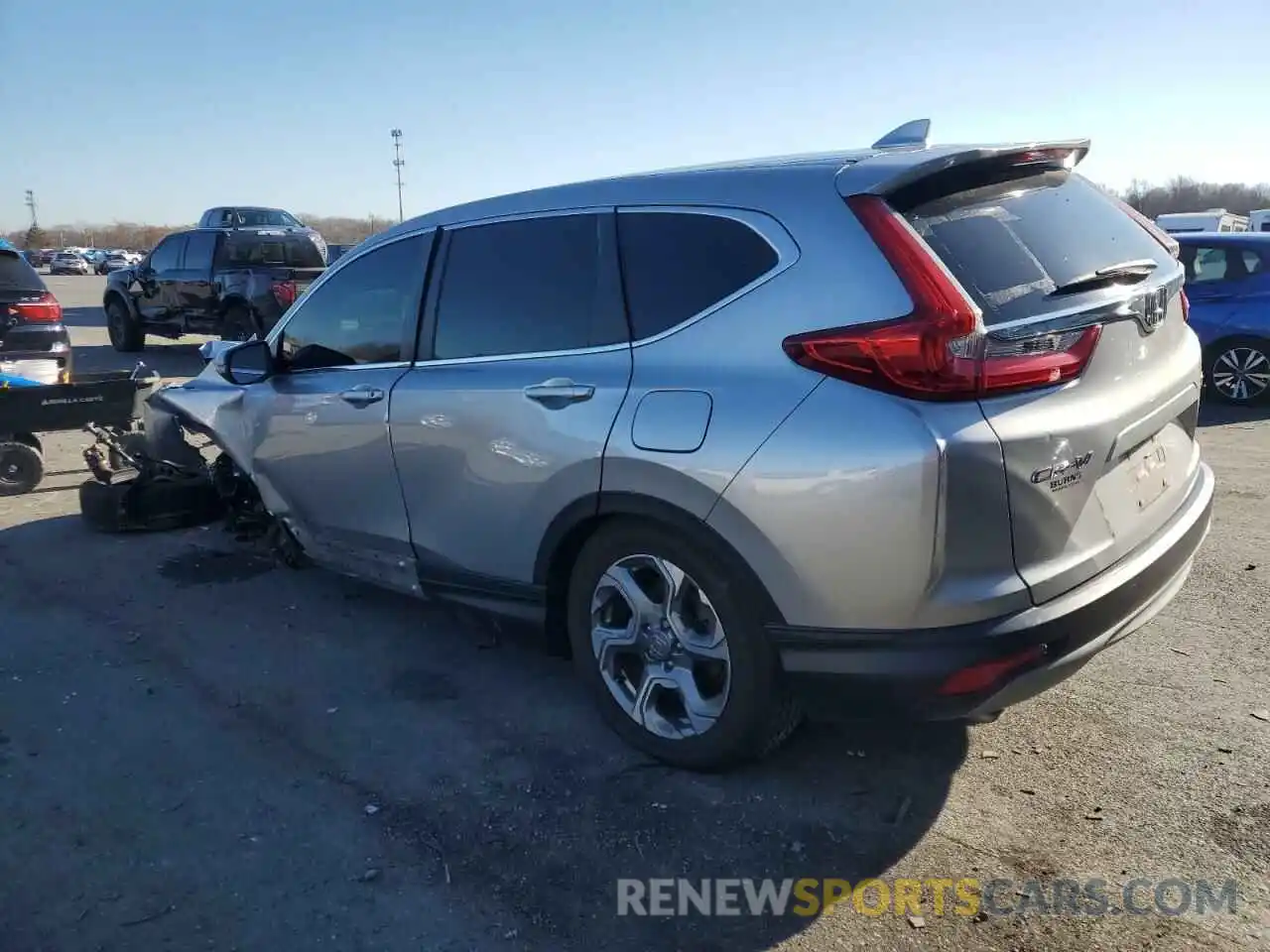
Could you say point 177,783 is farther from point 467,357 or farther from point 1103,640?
point 1103,640

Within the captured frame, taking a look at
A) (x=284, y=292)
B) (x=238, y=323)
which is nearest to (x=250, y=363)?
(x=284, y=292)

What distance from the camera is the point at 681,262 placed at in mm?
3133

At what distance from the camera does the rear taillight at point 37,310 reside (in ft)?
28.0

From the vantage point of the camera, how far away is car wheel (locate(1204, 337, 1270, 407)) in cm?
946

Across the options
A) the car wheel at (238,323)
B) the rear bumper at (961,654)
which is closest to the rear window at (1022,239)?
the rear bumper at (961,654)

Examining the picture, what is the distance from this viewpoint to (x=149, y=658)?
430 centimetres

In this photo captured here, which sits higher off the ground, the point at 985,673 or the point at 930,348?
the point at 930,348

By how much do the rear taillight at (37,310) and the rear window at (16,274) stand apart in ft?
0.60

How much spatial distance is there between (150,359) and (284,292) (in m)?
3.45

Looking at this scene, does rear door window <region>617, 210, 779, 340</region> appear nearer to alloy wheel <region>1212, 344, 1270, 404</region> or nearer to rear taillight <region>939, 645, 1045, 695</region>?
rear taillight <region>939, 645, 1045, 695</region>

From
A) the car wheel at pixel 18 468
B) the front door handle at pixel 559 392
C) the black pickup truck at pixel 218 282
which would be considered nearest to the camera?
the front door handle at pixel 559 392

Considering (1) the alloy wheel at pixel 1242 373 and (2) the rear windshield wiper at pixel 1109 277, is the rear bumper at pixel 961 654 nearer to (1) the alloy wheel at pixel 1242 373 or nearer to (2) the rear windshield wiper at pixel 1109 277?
(2) the rear windshield wiper at pixel 1109 277

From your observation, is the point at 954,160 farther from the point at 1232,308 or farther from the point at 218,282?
the point at 218,282

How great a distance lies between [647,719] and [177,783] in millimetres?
1572
